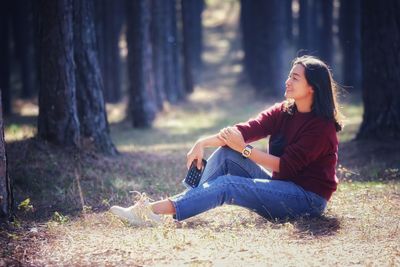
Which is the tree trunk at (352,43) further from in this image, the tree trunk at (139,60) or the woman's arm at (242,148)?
the woman's arm at (242,148)

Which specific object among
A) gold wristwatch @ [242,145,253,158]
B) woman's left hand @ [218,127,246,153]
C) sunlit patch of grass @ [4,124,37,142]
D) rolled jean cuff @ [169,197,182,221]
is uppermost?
woman's left hand @ [218,127,246,153]

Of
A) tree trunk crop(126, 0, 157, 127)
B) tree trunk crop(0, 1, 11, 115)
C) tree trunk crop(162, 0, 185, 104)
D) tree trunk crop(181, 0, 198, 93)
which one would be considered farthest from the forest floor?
tree trunk crop(181, 0, 198, 93)

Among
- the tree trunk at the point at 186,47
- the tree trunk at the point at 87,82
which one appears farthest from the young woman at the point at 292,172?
the tree trunk at the point at 186,47

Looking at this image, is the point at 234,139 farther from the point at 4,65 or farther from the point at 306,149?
the point at 4,65

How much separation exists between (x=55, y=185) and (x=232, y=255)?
4.32 meters

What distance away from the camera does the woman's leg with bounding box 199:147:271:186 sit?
20.0 ft

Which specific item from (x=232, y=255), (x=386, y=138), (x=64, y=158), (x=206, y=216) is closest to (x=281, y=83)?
(x=386, y=138)

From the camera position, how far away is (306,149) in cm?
549

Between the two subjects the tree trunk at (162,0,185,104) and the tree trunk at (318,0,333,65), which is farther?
the tree trunk at (318,0,333,65)

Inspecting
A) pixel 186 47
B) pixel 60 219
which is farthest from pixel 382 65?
pixel 186 47

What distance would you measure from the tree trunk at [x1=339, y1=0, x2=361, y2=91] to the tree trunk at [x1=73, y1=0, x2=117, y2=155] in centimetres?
1682

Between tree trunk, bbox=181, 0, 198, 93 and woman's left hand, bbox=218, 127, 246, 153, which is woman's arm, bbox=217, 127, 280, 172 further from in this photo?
tree trunk, bbox=181, 0, 198, 93

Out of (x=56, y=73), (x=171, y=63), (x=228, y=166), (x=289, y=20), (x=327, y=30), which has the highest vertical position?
(x=289, y=20)

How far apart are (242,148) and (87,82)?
543 cm
